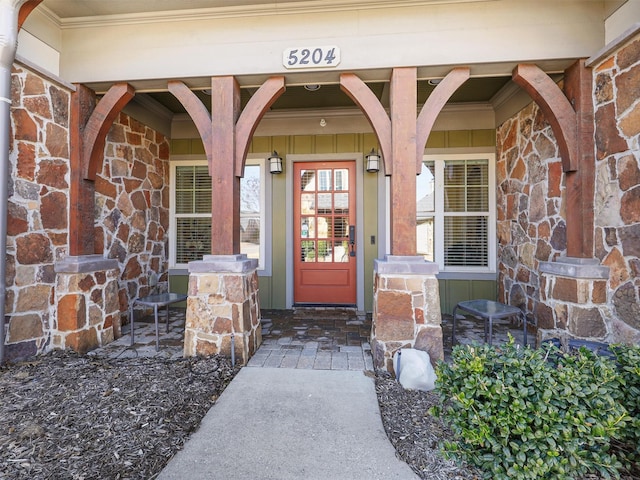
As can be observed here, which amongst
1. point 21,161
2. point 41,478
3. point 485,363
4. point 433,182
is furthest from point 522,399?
point 21,161

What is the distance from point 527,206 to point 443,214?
107 cm

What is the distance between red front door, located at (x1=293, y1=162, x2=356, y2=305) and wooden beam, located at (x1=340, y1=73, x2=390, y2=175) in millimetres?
1765

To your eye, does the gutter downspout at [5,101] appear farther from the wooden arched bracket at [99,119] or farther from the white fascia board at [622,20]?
the white fascia board at [622,20]

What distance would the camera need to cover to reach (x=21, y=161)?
2695mm

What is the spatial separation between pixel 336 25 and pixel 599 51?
84.7 inches

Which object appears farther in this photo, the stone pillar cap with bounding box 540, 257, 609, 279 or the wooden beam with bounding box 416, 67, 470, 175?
the wooden beam with bounding box 416, 67, 470, 175

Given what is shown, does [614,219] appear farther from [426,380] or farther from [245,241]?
[245,241]

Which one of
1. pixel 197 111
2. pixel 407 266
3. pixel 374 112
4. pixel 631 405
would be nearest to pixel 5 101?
pixel 197 111

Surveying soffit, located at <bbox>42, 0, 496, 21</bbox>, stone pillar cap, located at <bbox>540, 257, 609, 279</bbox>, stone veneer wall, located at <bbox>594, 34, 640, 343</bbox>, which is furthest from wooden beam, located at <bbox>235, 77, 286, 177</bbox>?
stone pillar cap, located at <bbox>540, 257, 609, 279</bbox>

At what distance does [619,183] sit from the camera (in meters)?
2.44

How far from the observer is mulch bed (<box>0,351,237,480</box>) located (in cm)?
158

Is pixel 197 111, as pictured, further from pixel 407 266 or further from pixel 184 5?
pixel 407 266

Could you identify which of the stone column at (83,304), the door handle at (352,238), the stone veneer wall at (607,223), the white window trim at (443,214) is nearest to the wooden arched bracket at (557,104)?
the stone veneer wall at (607,223)

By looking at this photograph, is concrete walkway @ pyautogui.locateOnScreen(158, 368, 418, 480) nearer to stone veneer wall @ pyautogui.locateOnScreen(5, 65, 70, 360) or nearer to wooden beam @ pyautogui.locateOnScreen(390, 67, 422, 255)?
wooden beam @ pyautogui.locateOnScreen(390, 67, 422, 255)
